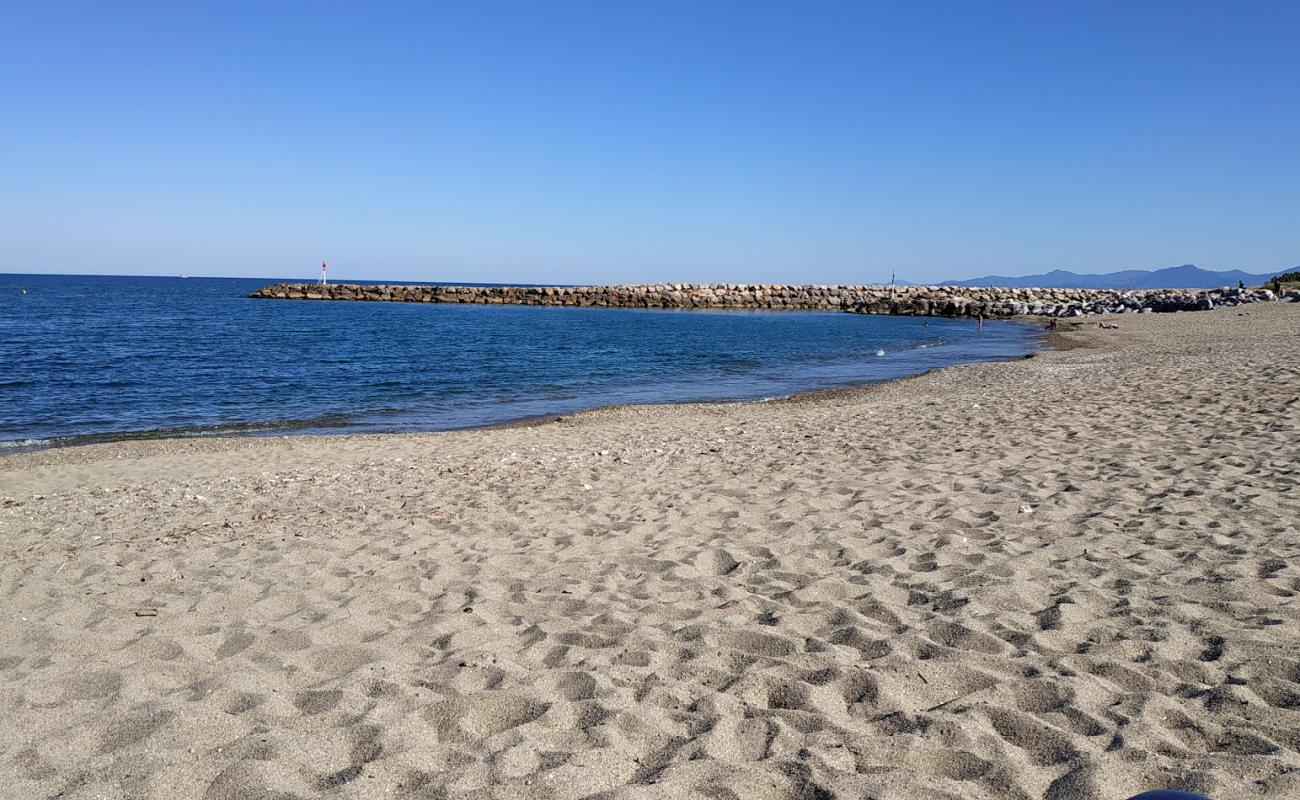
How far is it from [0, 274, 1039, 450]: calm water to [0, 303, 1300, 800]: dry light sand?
757 cm

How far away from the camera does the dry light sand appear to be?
9.71 ft

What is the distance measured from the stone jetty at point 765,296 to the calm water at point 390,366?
12.2 metres

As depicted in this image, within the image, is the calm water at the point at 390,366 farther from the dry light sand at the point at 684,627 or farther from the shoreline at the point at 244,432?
the dry light sand at the point at 684,627

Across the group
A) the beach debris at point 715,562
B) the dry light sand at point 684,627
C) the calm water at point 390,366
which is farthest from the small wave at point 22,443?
the beach debris at point 715,562

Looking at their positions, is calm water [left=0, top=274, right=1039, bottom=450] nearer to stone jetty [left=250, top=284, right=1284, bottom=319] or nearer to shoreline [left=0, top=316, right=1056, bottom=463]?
shoreline [left=0, top=316, right=1056, bottom=463]

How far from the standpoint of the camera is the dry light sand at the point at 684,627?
2.96 metres

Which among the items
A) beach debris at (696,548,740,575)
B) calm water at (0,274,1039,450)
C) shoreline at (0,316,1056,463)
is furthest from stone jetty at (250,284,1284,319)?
beach debris at (696,548,740,575)

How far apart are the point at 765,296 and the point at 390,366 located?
54.5 m

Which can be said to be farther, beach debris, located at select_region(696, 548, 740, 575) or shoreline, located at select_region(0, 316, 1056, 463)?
shoreline, located at select_region(0, 316, 1056, 463)

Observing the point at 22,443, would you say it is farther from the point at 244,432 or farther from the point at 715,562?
the point at 715,562

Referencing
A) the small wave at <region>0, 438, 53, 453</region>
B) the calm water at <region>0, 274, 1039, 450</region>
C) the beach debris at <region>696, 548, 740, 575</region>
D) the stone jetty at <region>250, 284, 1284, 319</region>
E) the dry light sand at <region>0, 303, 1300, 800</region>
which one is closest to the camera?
the dry light sand at <region>0, 303, 1300, 800</region>

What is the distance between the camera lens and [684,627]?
14.0 ft

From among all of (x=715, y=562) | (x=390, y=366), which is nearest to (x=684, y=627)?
(x=715, y=562)

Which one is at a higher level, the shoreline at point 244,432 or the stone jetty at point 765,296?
the stone jetty at point 765,296
